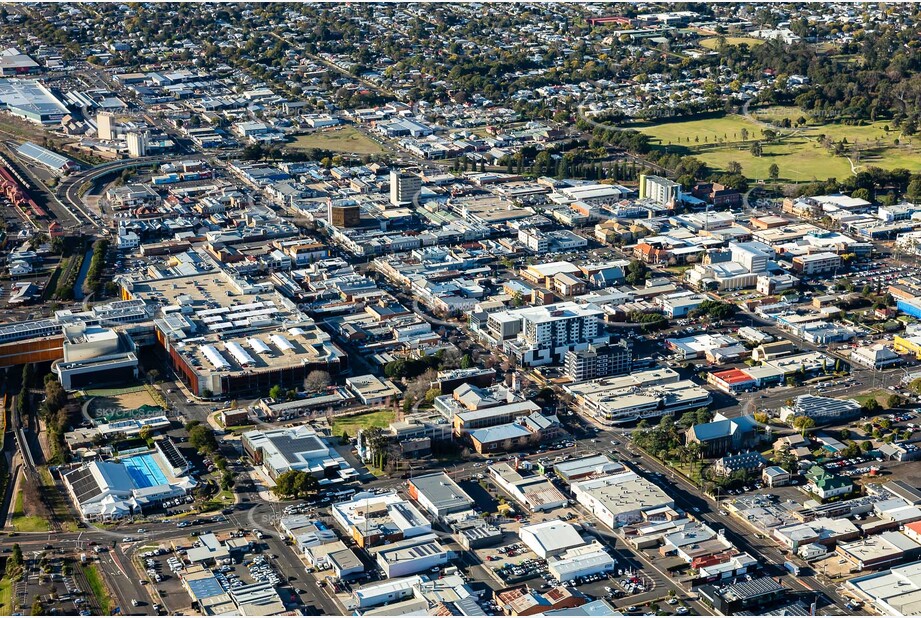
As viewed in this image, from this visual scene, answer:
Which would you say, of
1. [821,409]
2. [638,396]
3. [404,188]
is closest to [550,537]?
[638,396]

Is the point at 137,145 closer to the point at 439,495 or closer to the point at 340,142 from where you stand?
the point at 340,142

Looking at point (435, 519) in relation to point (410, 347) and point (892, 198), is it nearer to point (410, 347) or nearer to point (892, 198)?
point (410, 347)

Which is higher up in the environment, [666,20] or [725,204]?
[666,20]

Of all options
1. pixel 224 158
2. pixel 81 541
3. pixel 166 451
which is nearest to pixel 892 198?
pixel 224 158

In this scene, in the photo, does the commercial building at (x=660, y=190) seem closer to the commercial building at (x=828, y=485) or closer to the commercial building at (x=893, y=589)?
the commercial building at (x=828, y=485)

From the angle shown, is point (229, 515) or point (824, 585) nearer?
point (824, 585)

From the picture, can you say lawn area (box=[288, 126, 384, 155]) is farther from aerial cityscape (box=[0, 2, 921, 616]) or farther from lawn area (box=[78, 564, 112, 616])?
lawn area (box=[78, 564, 112, 616])

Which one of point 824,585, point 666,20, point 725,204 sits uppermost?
point 666,20

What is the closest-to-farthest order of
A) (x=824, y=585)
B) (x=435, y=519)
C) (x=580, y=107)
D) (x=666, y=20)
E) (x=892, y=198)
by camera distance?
(x=824, y=585)
(x=435, y=519)
(x=892, y=198)
(x=580, y=107)
(x=666, y=20)
